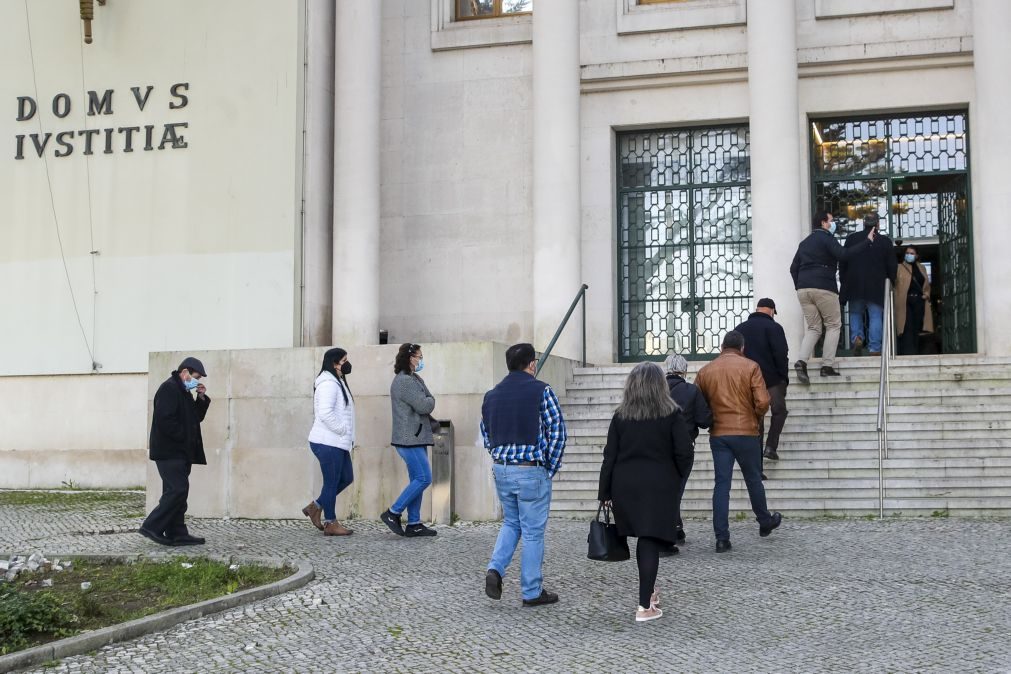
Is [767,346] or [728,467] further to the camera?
[767,346]

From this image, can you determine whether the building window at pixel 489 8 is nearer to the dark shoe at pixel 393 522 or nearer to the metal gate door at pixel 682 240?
the metal gate door at pixel 682 240

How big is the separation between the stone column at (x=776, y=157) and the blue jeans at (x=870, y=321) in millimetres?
1119

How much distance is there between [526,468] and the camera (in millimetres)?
7969

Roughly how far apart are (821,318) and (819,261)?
0.70m

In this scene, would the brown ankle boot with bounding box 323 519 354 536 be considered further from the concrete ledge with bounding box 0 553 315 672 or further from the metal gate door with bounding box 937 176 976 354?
the metal gate door with bounding box 937 176 976 354

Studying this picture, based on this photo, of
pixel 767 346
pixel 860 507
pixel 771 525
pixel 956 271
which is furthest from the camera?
pixel 956 271

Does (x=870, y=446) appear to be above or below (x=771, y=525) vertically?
above

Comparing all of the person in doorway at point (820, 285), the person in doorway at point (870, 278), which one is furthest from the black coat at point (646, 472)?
the person in doorway at point (870, 278)

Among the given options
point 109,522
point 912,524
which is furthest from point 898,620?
point 109,522

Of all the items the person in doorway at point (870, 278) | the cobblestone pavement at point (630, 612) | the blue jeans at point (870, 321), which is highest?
the person in doorway at point (870, 278)

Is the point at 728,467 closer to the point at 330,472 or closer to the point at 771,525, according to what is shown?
the point at 771,525

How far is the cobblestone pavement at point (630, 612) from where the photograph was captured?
6637mm

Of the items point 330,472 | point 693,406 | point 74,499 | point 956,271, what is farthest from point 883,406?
point 74,499

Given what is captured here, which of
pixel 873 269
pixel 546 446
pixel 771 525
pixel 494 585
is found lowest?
pixel 494 585
